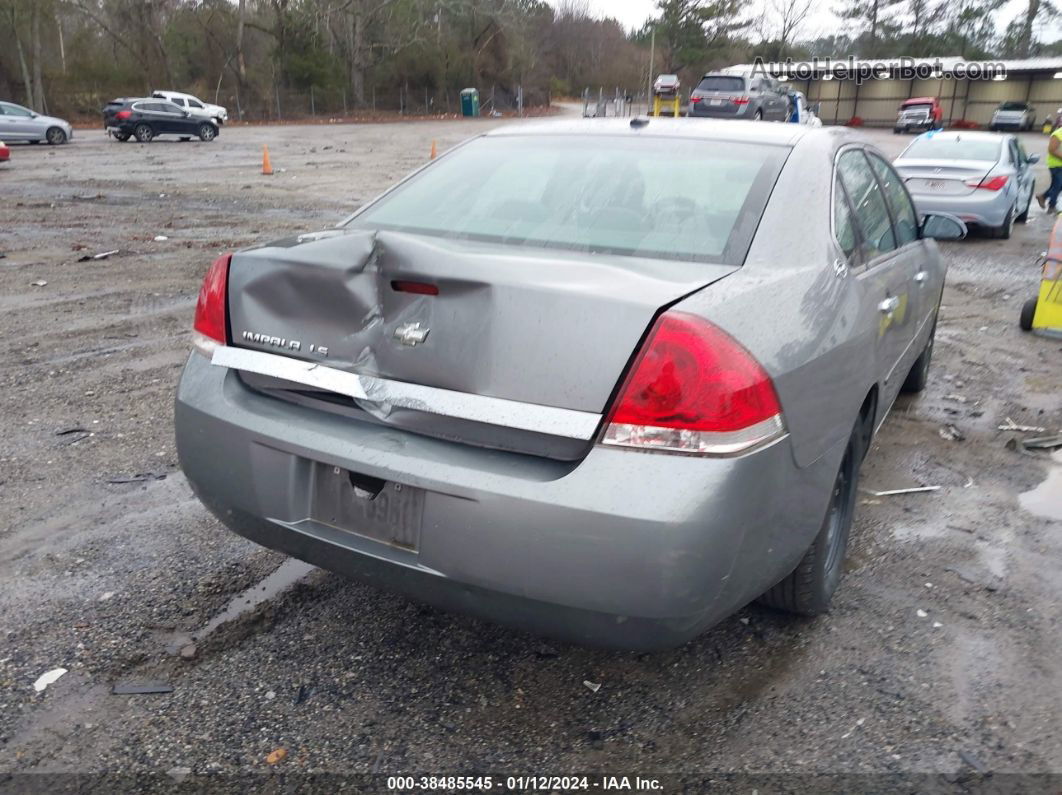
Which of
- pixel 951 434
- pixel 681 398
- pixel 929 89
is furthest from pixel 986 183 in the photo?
pixel 929 89

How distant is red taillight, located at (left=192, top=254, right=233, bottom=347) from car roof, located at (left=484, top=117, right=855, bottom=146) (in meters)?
1.44

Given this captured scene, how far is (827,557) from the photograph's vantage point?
3.04 meters

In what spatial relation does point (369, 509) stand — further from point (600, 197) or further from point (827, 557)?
point (827, 557)

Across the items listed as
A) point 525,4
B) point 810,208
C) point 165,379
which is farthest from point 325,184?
point 525,4

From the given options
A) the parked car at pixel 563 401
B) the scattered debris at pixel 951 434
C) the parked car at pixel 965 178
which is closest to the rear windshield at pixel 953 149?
the parked car at pixel 965 178

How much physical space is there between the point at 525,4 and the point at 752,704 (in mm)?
74359

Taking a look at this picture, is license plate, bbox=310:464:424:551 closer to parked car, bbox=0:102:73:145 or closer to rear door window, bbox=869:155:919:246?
rear door window, bbox=869:155:919:246

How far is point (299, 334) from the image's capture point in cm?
254

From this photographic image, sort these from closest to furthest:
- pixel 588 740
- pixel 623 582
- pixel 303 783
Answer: pixel 623 582 < pixel 303 783 < pixel 588 740

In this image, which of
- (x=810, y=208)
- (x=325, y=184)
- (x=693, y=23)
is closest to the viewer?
(x=810, y=208)

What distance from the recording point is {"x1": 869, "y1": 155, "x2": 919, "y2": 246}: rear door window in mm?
4062

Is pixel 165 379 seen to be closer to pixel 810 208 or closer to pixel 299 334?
pixel 299 334

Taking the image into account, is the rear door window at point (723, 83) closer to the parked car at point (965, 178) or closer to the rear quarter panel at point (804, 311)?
the parked car at point (965, 178)

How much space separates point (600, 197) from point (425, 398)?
1145mm
